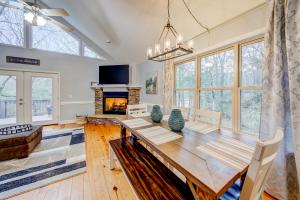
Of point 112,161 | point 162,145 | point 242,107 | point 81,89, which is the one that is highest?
point 81,89

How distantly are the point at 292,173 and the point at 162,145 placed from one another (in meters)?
1.50

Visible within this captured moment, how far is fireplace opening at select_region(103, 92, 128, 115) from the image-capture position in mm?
5312

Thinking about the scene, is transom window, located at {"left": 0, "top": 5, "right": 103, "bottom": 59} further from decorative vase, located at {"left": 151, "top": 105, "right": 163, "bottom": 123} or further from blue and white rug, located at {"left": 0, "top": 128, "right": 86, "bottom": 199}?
decorative vase, located at {"left": 151, "top": 105, "right": 163, "bottom": 123}

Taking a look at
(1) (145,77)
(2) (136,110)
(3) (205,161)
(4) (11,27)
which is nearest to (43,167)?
(2) (136,110)

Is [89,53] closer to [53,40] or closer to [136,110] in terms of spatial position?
[53,40]

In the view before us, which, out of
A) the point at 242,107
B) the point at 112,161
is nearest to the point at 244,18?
the point at 242,107

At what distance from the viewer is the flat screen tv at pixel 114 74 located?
5172mm

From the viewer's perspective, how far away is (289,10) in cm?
139

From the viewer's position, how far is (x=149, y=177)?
1.27m

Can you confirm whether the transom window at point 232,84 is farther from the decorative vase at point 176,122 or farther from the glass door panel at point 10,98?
the glass door panel at point 10,98

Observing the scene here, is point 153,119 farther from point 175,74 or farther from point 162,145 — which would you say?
point 175,74

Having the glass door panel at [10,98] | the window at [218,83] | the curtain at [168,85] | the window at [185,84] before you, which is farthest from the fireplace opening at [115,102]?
the window at [218,83]

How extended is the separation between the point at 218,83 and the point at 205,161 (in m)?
2.12

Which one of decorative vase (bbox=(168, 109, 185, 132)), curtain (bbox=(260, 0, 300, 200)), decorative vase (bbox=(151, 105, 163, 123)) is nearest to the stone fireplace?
decorative vase (bbox=(151, 105, 163, 123))
